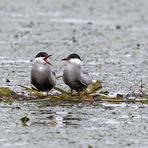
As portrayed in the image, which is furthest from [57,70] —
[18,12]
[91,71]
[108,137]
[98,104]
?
[18,12]

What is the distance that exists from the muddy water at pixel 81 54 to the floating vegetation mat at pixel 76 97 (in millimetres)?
368

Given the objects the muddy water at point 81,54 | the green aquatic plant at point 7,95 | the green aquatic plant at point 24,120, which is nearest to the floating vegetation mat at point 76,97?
the green aquatic plant at point 7,95

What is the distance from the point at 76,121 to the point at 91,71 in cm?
489

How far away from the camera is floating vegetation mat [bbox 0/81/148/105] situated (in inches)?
487

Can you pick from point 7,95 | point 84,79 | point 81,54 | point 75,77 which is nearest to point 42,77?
point 75,77

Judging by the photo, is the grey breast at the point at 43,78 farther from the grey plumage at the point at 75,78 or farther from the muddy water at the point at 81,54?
the muddy water at the point at 81,54

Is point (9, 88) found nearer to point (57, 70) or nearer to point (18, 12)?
point (57, 70)

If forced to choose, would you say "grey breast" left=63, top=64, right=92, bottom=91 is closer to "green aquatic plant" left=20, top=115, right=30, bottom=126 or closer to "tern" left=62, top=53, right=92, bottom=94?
A: "tern" left=62, top=53, right=92, bottom=94

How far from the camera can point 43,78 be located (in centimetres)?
1294

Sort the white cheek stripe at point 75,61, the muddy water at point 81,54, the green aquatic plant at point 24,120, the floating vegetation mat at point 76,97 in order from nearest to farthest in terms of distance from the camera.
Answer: the muddy water at point 81,54 → the green aquatic plant at point 24,120 → the floating vegetation mat at point 76,97 → the white cheek stripe at point 75,61

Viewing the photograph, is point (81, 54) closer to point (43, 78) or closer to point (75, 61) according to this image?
point (75, 61)

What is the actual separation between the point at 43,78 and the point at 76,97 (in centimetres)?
70

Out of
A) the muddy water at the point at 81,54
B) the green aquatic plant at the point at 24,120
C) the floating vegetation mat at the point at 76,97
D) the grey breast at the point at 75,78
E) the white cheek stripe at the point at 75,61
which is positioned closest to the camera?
the muddy water at the point at 81,54

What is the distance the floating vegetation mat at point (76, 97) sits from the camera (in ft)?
40.6
